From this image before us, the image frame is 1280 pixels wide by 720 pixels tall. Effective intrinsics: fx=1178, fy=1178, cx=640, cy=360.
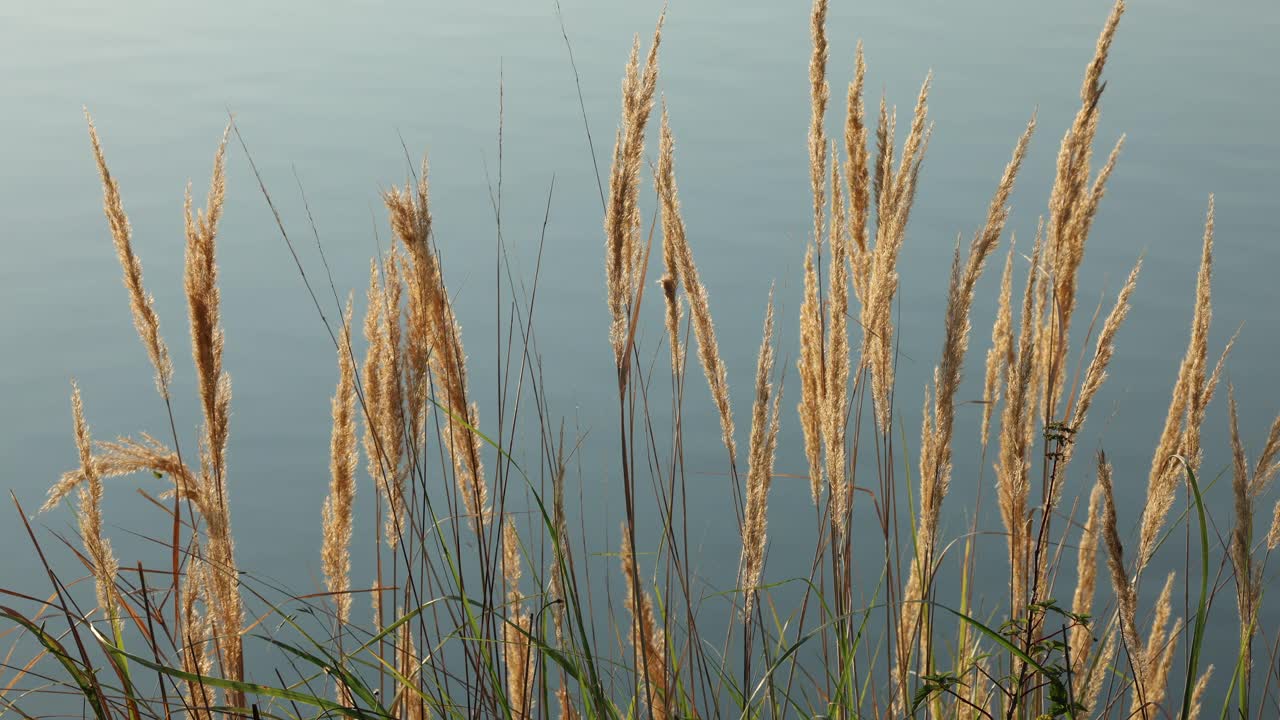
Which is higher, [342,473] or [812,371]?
[812,371]

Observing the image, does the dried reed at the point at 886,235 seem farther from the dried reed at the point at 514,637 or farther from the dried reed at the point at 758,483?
the dried reed at the point at 514,637

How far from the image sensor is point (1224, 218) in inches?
261

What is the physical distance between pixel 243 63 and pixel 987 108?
5796 millimetres

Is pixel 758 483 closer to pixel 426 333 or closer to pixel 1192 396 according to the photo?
pixel 426 333

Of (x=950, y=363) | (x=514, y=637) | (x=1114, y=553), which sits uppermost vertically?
(x=950, y=363)

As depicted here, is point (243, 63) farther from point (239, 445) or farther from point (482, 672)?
point (482, 672)

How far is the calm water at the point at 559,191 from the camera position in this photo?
5020 millimetres

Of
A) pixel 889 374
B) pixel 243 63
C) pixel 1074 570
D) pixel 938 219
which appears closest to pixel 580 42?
pixel 243 63

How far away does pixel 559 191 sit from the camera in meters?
7.02

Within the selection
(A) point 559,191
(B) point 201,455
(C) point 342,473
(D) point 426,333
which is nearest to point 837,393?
(D) point 426,333

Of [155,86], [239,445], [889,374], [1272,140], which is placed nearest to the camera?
[889,374]

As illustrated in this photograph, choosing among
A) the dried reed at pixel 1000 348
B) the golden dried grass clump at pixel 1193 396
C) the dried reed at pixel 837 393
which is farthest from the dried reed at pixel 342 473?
the golden dried grass clump at pixel 1193 396

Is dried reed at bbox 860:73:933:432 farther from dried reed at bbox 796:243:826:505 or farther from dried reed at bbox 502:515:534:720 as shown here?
dried reed at bbox 502:515:534:720

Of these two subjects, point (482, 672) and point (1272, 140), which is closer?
point (482, 672)
